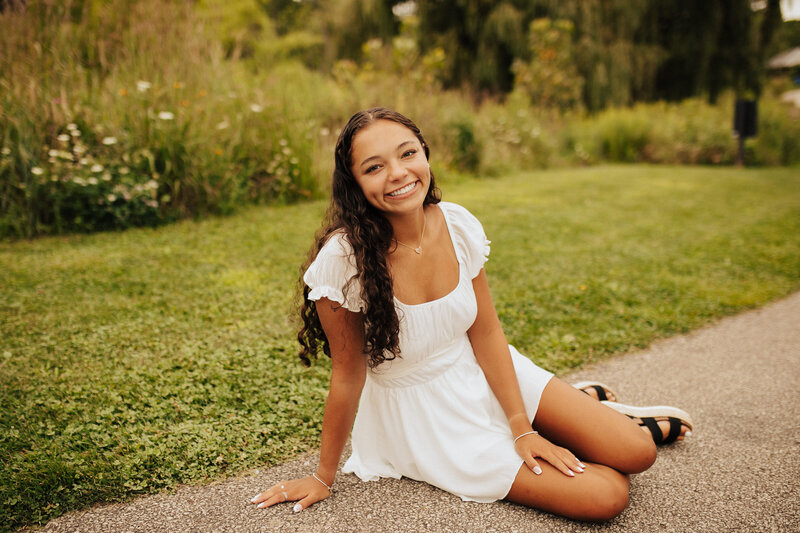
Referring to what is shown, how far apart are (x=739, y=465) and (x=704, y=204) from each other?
6206 millimetres

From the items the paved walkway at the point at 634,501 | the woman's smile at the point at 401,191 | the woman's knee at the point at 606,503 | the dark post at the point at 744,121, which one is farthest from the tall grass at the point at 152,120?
the dark post at the point at 744,121

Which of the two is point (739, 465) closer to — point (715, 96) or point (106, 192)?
point (106, 192)

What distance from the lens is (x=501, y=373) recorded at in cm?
207

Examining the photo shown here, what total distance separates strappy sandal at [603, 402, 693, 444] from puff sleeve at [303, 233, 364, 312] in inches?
48.4

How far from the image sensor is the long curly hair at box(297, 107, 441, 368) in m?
1.83

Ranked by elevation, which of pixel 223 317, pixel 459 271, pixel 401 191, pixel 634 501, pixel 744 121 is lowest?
pixel 634 501

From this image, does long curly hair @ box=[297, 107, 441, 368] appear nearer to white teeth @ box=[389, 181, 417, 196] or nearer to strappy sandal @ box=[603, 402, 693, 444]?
white teeth @ box=[389, 181, 417, 196]

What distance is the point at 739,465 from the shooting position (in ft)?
7.16

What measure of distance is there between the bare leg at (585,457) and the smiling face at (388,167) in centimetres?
96

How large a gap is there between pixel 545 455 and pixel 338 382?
788 mm

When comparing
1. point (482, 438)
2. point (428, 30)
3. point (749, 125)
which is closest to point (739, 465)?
point (482, 438)

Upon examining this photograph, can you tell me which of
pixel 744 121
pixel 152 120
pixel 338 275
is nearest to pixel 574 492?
pixel 338 275

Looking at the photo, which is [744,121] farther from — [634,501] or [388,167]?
[388,167]

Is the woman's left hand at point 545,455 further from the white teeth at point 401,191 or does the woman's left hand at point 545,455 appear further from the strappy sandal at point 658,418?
the white teeth at point 401,191
